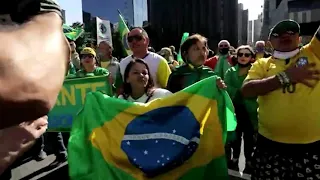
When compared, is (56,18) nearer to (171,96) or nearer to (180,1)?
(171,96)

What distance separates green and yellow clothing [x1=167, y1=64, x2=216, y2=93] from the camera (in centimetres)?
370

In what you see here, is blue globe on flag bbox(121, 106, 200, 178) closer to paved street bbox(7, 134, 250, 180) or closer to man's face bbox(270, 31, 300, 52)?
man's face bbox(270, 31, 300, 52)

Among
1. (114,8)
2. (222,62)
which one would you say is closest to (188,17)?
(114,8)

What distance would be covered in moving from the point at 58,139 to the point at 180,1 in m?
54.4

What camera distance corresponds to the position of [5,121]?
59 centimetres

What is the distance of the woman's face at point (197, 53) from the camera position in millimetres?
3701

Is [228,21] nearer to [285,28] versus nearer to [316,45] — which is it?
[285,28]

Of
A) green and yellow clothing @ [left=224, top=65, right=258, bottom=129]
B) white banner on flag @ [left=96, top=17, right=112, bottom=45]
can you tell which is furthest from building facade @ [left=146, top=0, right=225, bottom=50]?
green and yellow clothing @ [left=224, top=65, right=258, bottom=129]

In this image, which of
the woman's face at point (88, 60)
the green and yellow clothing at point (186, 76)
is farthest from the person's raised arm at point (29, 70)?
the woman's face at point (88, 60)

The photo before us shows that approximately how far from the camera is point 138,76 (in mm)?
3377

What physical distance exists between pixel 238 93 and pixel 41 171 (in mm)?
2662

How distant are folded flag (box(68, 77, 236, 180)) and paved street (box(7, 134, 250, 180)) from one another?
1.68m

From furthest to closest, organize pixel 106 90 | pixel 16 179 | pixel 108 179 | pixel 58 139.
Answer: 1. pixel 58 139
2. pixel 16 179
3. pixel 106 90
4. pixel 108 179

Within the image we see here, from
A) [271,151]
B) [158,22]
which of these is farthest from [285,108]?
[158,22]
